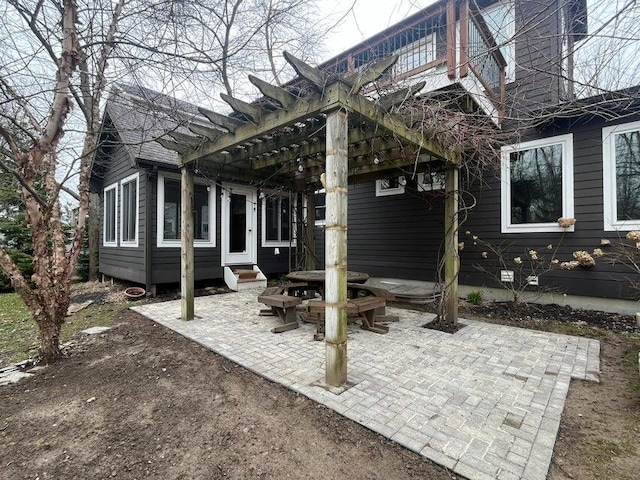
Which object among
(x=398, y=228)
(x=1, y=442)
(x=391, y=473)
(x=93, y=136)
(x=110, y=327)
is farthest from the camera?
(x=398, y=228)

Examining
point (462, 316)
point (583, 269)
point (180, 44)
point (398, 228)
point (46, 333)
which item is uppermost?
point (180, 44)

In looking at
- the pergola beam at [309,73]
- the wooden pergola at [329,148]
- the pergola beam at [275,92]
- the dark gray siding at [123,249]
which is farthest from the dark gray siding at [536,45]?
the dark gray siding at [123,249]

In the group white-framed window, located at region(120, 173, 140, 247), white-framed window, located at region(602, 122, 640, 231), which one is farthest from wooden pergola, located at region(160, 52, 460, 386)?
white-framed window, located at region(120, 173, 140, 247)

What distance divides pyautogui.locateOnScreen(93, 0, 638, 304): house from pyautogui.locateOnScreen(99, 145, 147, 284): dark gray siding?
0.05 m

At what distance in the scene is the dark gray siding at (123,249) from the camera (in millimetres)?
6746

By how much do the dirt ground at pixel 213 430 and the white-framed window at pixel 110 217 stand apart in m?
6.35

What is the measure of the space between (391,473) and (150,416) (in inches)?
66.3

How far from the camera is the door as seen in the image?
25.3 ft

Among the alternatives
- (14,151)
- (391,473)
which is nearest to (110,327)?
(14,151)

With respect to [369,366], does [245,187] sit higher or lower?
higher

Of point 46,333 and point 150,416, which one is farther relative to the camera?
point 46,333

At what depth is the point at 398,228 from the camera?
281 inches

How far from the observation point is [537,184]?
541cm

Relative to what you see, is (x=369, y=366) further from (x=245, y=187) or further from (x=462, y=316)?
(x=245, y=187)
